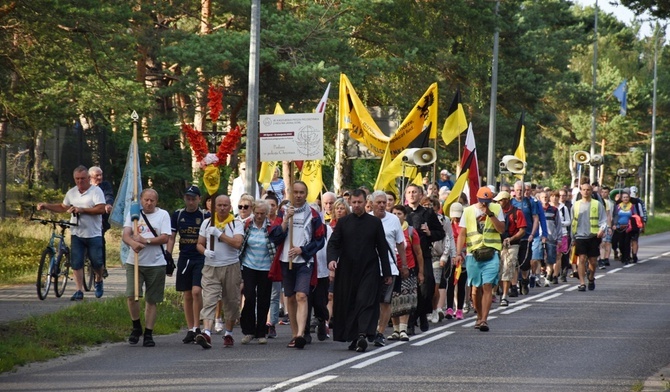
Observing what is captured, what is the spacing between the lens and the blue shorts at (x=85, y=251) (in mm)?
17312

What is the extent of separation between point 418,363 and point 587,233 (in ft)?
36.9

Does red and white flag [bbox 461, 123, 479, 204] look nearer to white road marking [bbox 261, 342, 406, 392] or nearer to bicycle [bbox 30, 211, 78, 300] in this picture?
bicycle [bbox 30, 211, 78, 300]

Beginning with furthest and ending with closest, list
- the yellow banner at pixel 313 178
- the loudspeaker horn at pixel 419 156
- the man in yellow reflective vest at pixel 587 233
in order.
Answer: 1. the man in yellow reflective vest at pixel 587 233
2. the yellow banner at pixel 313 178
3. the loudspeaker horn at pixel 419 156

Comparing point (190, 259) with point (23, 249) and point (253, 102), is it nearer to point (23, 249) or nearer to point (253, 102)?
point (253, 102)

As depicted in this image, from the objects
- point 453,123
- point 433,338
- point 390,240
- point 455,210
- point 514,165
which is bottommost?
point 433,338

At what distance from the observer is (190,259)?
1445cm

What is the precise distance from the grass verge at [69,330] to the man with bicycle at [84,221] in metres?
0.82

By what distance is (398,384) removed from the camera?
1114cm

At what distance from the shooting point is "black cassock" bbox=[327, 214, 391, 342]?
1398 centimetres

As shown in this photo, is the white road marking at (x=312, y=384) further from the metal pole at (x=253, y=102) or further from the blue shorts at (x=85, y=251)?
the metal pole at (x=253, y=102)

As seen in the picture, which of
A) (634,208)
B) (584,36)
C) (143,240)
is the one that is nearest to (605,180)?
(584,36)

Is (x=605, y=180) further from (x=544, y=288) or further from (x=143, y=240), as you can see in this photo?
(x=143, y=240)

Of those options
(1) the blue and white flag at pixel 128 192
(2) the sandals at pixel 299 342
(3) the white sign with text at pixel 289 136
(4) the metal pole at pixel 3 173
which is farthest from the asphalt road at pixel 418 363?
(4) the metal pole at pixel 3 173

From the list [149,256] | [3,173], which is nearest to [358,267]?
[149,256]
